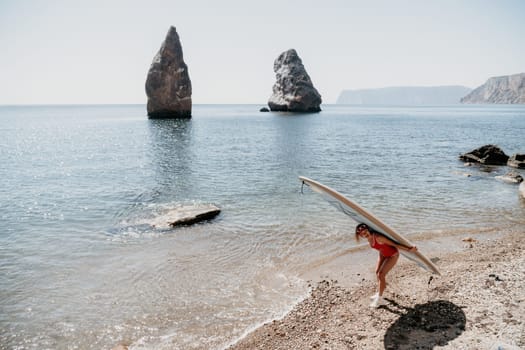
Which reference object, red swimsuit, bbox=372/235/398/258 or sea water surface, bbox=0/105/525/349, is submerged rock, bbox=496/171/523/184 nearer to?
sea water surface, bbox=0/105/525/349

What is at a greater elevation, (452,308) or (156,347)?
(452,308)

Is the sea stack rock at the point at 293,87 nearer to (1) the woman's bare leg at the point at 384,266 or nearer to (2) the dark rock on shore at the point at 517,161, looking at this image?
(2) the dark rock on shore at the point at 517,161

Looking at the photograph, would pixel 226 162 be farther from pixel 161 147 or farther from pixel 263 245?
pixel 263 245

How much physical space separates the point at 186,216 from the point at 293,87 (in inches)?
4040

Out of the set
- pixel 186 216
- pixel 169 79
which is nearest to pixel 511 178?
pixel 186 216

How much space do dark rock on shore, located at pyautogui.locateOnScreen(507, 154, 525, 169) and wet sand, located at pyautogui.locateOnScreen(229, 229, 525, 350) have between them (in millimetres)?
23252

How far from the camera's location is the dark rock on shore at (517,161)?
28312 mm

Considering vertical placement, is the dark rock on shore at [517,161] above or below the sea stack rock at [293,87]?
below

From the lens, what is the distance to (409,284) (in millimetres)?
8734

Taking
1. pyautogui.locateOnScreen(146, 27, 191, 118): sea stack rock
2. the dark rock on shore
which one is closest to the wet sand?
the dark rock on shore

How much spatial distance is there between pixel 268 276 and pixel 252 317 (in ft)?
6.73

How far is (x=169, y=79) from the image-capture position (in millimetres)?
78625

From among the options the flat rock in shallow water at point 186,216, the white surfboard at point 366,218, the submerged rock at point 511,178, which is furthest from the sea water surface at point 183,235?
the white surfboard at point 366,218

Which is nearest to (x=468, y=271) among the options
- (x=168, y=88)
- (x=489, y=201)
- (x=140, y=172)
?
(x=489, y=201)
